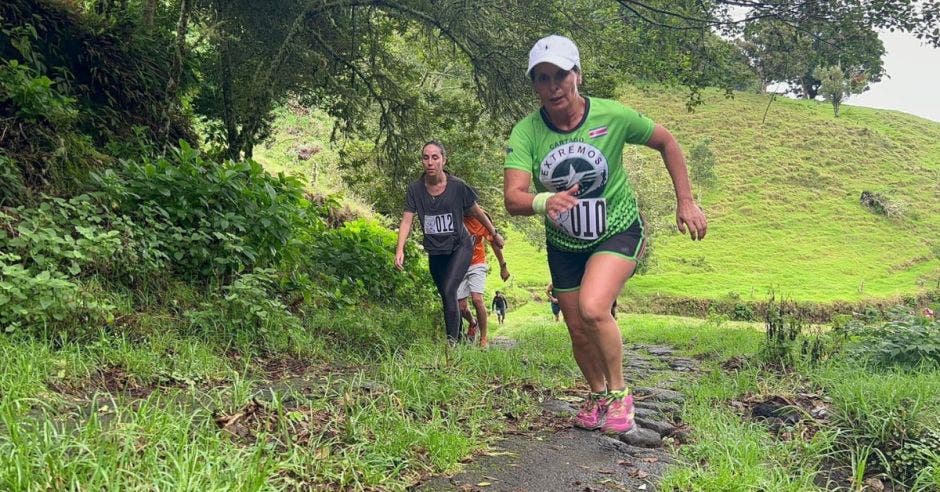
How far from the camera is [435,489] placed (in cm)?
275

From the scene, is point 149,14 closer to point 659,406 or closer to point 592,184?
point 592,184

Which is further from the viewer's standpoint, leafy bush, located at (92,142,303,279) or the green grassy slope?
the green grassy slope

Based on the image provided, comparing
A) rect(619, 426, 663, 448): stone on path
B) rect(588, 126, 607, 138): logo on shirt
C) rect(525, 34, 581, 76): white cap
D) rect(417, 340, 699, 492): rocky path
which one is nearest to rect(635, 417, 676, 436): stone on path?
rect(417, 340, 699, 492): rocky path

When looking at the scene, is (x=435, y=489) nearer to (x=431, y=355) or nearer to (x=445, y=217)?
(x=431, y=355)

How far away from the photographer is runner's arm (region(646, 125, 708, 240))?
3822mm

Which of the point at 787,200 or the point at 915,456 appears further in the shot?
the point at 787,200

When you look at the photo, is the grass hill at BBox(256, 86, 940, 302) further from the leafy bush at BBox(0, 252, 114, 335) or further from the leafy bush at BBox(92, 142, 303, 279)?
the leafy bush at BBox(0, 252, 114, 335)

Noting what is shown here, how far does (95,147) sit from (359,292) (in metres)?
3.51

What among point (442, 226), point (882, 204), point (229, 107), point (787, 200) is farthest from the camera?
point (787, 200)

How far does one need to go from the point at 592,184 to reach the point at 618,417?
1.34 meters

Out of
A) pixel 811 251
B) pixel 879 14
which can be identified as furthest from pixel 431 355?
pixel 811 251

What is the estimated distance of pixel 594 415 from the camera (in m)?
3.95

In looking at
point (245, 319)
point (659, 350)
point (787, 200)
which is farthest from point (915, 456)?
point (787, 200)

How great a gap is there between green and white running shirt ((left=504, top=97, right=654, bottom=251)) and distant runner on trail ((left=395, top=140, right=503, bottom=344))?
2.72 metres
